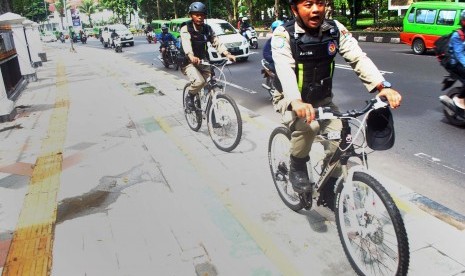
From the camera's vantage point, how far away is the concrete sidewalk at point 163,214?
2.92 m

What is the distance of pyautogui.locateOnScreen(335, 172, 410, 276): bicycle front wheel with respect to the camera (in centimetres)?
224

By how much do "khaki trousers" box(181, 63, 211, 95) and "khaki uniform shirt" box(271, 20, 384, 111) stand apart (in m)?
2.91

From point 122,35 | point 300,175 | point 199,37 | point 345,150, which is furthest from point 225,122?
point 122,35

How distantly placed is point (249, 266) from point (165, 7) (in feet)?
208

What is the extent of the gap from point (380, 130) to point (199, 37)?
3773mm

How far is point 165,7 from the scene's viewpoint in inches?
2421

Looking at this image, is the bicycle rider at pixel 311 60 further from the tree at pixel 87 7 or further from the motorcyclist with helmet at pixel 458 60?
the tree at pixel 87 7

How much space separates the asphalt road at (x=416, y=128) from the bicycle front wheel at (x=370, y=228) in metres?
1.45

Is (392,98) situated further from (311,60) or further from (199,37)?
(199,37)

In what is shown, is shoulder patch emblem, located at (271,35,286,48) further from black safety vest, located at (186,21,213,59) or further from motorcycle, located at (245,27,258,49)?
motorcycle, located at (245,27,258,49)

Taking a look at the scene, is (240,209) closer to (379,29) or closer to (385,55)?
(385,55)

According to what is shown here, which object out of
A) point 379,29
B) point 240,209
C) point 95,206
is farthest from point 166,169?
point 379,29

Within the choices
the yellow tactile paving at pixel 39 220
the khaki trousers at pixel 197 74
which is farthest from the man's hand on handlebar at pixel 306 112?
the khaki trousers at pixel 197 74

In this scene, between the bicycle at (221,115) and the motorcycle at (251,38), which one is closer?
the bicycle at (221,115)
